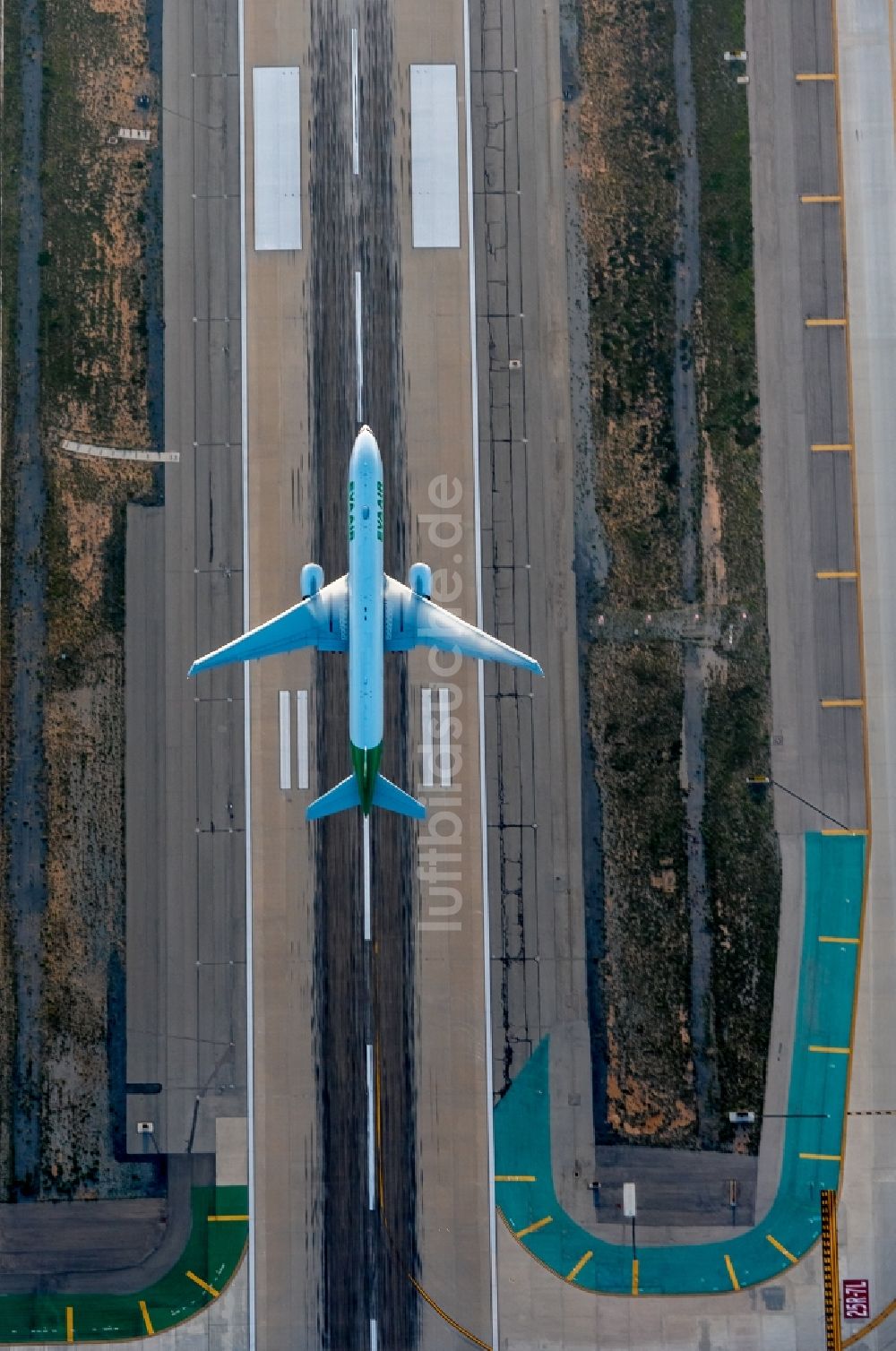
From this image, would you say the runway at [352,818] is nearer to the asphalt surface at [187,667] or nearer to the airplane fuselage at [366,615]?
the asphalt surface at [187,667]

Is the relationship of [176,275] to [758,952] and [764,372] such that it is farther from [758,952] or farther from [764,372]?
[758,952]

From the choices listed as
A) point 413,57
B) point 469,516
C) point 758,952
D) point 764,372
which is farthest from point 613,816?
point 413,57

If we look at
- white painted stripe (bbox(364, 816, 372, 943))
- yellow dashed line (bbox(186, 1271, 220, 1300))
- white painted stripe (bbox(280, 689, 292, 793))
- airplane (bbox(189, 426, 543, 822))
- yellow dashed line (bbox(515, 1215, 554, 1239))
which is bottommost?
yellow dashed line (bbox(186, 1271, 220, 1300))

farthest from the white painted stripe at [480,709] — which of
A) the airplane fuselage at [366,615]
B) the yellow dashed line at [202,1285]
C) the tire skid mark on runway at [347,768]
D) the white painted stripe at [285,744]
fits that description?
the yellow dashed line at [202,1285]

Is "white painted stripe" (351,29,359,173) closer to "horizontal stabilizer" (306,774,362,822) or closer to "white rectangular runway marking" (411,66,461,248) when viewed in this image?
"white rectangular runway marking" (411,66,461,248)

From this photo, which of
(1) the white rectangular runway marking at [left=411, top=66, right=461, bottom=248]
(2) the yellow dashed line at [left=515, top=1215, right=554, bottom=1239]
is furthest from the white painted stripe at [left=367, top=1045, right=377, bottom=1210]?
(1) the white rectangular runway marking at [left=411, top=66, right=461, bottom=248]

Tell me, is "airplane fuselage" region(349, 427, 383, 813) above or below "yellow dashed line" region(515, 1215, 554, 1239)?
above
